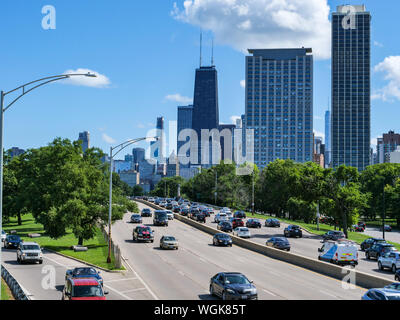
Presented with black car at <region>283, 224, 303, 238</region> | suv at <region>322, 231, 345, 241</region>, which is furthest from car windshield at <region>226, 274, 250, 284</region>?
black car at <region>283, 224, 303, 238</region>

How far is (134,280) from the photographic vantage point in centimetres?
2812

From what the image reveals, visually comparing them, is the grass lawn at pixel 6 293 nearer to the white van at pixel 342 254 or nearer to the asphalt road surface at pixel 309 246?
the white van at pixel 342 254

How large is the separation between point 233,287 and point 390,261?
18.2 m

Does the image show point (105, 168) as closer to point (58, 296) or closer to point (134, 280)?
point (134, 280)

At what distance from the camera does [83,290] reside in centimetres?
1898

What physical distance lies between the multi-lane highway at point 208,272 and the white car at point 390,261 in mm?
6586

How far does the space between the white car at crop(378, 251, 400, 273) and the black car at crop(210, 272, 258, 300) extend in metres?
16.8

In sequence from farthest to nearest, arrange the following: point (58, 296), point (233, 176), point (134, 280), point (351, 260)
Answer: point (233, 176)
point (351, 260)
point (134, 280)
point (58, 296)

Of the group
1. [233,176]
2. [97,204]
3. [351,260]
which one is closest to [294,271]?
[351,260]

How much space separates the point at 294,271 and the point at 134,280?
10.8 metres

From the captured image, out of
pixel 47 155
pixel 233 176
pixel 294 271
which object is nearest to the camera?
pixel 294 271

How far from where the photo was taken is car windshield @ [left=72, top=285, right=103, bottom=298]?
18812 millimetres
